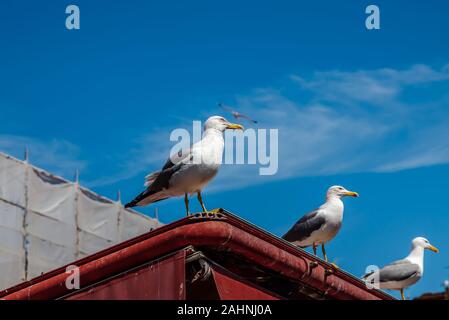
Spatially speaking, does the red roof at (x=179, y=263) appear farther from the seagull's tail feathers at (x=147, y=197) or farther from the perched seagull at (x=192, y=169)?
the seagull's tail feathers at (x=147, y=197)

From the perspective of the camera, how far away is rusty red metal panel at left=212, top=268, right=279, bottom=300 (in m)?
8.86

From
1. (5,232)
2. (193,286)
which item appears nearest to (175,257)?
(193,286)

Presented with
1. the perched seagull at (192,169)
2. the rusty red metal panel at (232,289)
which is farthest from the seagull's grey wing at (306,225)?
the rusty red metal panel at (232,289)

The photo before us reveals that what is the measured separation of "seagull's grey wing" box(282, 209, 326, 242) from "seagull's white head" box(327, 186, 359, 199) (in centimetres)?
52

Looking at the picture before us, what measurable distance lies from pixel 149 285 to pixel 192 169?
2.30 metres

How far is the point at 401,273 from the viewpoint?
15.5 m

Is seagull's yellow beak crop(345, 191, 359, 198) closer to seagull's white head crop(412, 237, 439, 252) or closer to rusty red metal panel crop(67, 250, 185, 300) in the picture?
seagull's white head crop(412, 237, 439, 252)

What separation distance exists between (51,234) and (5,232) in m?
1.81

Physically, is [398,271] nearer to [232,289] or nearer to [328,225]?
[328,225]

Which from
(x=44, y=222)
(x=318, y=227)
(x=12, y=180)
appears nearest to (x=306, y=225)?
(x=318, y=227)

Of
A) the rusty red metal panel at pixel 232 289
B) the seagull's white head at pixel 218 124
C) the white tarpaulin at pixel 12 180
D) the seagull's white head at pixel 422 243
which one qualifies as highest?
the white tarpaulin at pixel 12 180

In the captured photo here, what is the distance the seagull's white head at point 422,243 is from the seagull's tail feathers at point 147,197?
20.1ft

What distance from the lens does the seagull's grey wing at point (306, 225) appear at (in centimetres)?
1364
